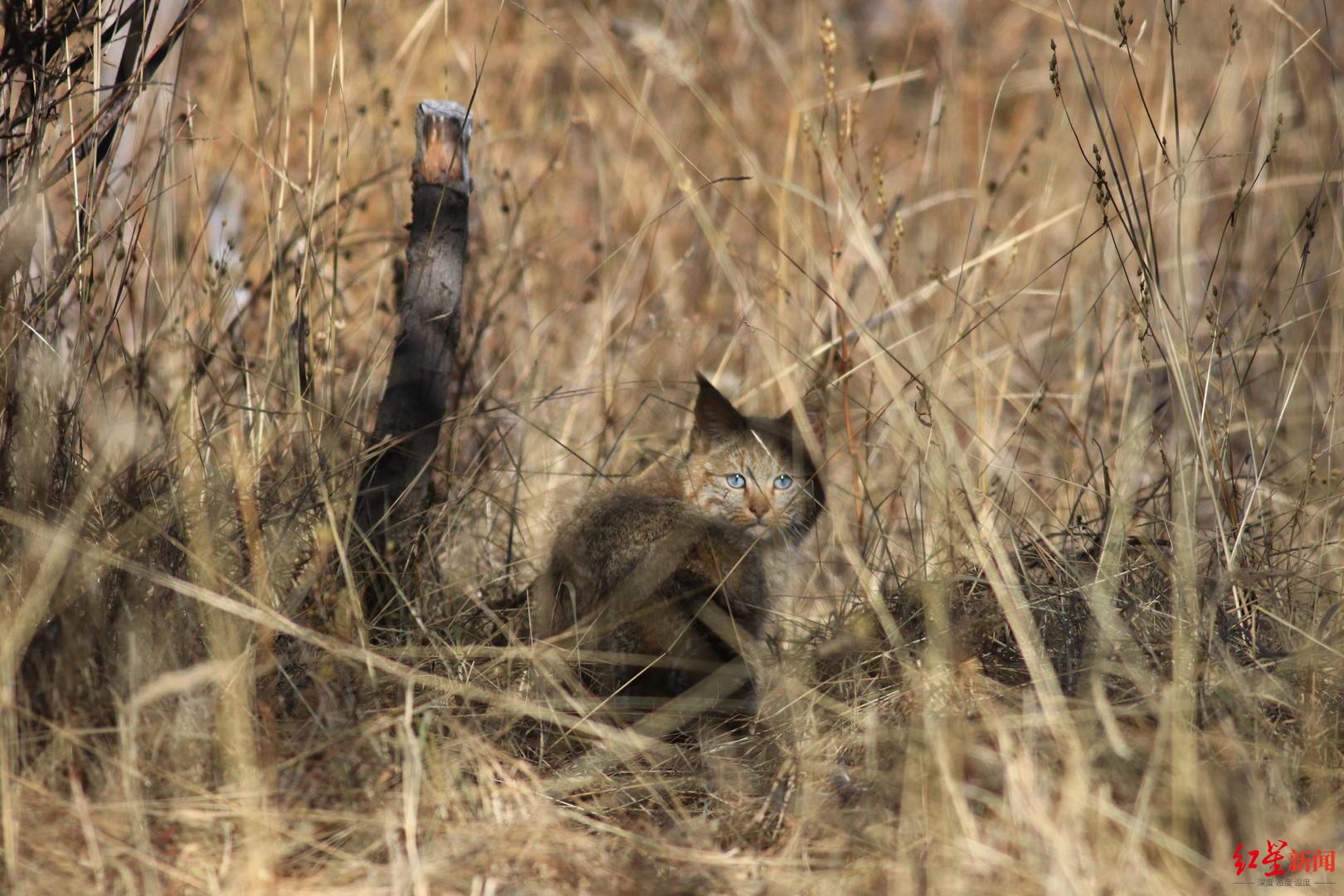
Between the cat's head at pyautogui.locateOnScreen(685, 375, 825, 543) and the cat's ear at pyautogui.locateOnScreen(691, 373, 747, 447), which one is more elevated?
the cat's ear at pyautogui.locateOnScreen(691, 373, 747, 447)

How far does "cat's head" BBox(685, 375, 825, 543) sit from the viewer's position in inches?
117

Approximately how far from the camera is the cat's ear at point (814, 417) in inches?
117

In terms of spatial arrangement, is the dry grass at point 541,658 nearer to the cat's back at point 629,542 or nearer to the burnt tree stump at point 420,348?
the burnt tree stump at point 420,348

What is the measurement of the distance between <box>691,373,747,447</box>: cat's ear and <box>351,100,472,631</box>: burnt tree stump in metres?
0.62

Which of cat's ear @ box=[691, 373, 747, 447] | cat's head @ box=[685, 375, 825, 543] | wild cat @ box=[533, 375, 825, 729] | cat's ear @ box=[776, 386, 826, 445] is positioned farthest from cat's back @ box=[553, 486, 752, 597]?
cat's ear @ box=[776, 386, 826, 445]

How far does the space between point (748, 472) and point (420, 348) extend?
874 mm

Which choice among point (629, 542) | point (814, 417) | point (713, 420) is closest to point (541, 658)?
point (629, 542)

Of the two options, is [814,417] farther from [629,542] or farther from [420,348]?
[420,348]

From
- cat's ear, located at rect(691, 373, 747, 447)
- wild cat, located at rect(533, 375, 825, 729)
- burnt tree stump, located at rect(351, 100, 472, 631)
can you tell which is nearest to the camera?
wild cat, located at rect(533, 375, 825, 729)

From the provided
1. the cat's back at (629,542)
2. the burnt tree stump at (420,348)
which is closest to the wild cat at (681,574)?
the cat's back at (629,542)

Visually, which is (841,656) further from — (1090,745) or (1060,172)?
(1060,172)

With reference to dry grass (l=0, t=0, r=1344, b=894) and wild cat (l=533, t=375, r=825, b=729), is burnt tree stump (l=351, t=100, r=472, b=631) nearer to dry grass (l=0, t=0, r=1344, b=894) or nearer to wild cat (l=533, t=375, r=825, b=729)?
dry grass (l=0, t=0, r=1344, b=894)

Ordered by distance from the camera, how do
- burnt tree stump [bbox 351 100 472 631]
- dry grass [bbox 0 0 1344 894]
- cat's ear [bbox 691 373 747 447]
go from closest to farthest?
dry grass [bbox 0 0 1344 894], burnt tree stump [bbox 351 100 472 631], cat's ear [bbox 691 373 747 447]

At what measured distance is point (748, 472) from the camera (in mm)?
3016
